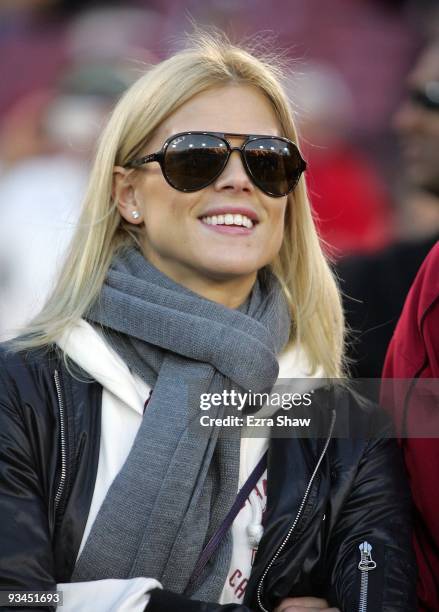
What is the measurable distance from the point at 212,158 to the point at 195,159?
41mm

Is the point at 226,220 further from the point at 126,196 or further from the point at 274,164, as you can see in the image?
the point at 126,196

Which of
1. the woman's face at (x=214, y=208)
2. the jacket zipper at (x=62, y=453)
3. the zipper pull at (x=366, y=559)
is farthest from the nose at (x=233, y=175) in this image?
the zipper pull at (x=366, y=559)

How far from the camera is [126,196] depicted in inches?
102

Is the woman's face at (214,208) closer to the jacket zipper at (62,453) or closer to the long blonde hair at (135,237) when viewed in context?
the long blonde hair at (135,237)

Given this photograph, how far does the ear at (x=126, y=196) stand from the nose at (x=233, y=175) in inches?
10.3

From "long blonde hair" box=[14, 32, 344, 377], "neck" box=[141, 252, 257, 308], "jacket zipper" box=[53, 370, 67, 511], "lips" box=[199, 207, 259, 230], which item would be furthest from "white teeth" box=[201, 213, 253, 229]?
"jacket zipper" box=[53, 370, 67, 511]

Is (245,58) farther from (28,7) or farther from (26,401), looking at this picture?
(28,7)

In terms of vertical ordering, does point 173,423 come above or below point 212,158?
below

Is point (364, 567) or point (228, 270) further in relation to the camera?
point (228, 270)

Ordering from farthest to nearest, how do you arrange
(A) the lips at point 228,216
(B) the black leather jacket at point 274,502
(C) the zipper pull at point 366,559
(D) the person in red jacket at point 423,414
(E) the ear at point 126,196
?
(E) the ear at point 126,196, (A) the lips at point 228,216, (D) the person in red jacket at point 423,414, (C) the zipper pull at point 366,559, (B) the black leather jacket at point 274,502

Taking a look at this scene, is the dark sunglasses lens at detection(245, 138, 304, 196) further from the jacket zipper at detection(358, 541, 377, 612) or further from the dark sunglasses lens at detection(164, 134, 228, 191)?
the jacket zipper at detection(358, 541, 377, 612)

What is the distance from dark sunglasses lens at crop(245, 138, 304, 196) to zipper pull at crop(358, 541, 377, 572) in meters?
0.87

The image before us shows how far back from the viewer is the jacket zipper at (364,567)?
216 centimetres

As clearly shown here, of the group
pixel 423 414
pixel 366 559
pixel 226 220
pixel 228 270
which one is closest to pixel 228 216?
pixel 226 220
